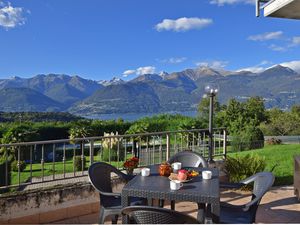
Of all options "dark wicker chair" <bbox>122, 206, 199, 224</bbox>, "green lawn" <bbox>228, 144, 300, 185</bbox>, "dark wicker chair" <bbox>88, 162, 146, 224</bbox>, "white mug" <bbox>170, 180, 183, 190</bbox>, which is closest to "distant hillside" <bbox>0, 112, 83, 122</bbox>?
"green lawn" <bbox>228, 144, 300, 185</bbox>

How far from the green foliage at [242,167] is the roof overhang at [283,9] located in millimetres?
2581

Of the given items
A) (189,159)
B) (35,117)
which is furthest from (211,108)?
(35,117)

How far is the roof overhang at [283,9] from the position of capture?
5.33 metres

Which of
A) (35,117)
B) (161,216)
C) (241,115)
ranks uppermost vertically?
(241,115)

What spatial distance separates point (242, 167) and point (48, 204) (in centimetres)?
335

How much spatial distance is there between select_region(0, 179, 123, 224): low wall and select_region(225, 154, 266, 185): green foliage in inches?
100.0

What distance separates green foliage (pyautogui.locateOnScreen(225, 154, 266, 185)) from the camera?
5.90 m

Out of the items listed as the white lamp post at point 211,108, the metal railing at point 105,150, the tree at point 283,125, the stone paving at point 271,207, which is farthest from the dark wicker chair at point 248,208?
the tree at point 283,125

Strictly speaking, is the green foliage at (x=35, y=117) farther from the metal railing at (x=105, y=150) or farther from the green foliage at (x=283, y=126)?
the green foliage at (x=283, y=126)

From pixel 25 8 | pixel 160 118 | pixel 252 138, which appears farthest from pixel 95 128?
pixel 25 8

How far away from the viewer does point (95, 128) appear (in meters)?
18.5

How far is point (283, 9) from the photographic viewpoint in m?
5.59

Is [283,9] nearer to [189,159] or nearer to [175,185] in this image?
[189,159]

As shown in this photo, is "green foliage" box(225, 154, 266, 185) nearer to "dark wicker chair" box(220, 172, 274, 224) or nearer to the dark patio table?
"dark wicker chair" box(220, 172, 274, 224)
